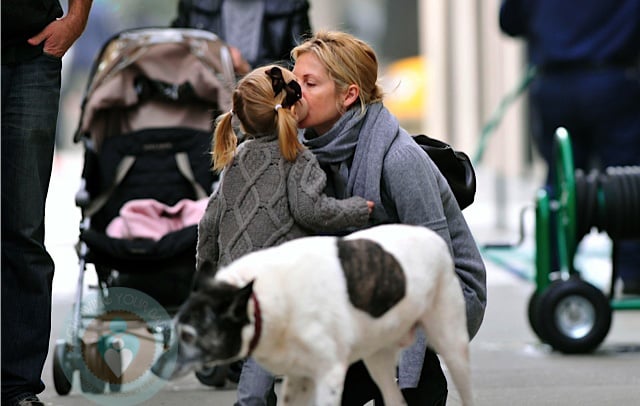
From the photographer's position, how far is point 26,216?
4719 mm

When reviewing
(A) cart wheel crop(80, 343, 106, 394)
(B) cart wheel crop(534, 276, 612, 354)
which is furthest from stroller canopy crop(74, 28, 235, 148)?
(B) cart wheel crop(534, 276, 612, 354)

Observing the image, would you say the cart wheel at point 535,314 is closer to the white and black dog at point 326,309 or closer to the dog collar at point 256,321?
the white and black dog at point 326,309

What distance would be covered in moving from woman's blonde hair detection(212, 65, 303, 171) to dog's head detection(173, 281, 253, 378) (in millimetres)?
891

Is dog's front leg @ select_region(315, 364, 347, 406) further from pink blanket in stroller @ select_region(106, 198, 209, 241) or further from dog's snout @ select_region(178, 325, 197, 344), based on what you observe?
pink blanket in stroller @ select_region(106, 198, 209, 241)

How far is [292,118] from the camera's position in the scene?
4.03m

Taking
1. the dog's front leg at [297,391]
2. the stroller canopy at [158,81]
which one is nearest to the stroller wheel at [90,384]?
the stroller canopy at [158,81]

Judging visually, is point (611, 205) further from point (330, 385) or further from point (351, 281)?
point (330, 385)

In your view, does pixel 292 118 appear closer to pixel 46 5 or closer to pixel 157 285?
pixel 46 5

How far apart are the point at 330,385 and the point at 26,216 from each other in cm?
175

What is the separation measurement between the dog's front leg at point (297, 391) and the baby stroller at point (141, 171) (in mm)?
2136

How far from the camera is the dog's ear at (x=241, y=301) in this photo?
3156 millimetres

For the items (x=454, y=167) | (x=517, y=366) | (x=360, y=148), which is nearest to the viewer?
(x=360, y=148)

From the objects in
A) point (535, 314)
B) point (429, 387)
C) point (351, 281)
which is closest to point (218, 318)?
point (351, 281)

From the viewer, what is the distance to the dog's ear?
3156 mm
